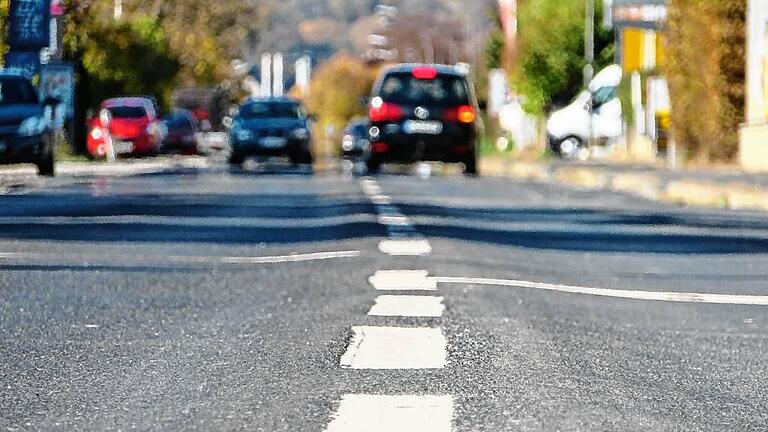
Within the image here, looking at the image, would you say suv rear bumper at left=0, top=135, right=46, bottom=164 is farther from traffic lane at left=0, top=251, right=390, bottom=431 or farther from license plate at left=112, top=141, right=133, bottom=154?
license plate at left=112, top=141, right=133, bottom=154

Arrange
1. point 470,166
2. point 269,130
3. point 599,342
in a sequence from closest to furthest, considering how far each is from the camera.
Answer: point 599,342 < point 470,166 < point 269,130

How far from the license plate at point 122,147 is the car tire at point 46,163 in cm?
2056

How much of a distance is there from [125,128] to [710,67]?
59.3 ft

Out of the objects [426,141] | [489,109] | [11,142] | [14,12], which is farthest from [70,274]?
[489,109]

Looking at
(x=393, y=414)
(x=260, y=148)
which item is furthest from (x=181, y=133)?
(x=393, y=414)

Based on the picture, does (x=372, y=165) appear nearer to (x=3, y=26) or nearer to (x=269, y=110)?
(x=269, y=110)

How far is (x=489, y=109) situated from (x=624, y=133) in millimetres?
33509

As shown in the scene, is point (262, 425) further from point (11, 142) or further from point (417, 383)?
point (11, 142)

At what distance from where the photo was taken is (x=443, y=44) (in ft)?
A: 401

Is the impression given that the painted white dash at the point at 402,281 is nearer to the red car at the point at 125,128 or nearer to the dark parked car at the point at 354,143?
the red car at the point at 125,128

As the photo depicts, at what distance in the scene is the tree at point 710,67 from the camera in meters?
40.0

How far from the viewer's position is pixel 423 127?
3366cm

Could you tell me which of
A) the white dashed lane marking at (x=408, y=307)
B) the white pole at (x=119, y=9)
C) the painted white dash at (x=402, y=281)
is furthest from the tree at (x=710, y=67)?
the white dashed lane marking at (x=408, y=307)

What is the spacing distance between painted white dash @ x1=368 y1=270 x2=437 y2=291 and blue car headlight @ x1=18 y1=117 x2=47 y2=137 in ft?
61.8
